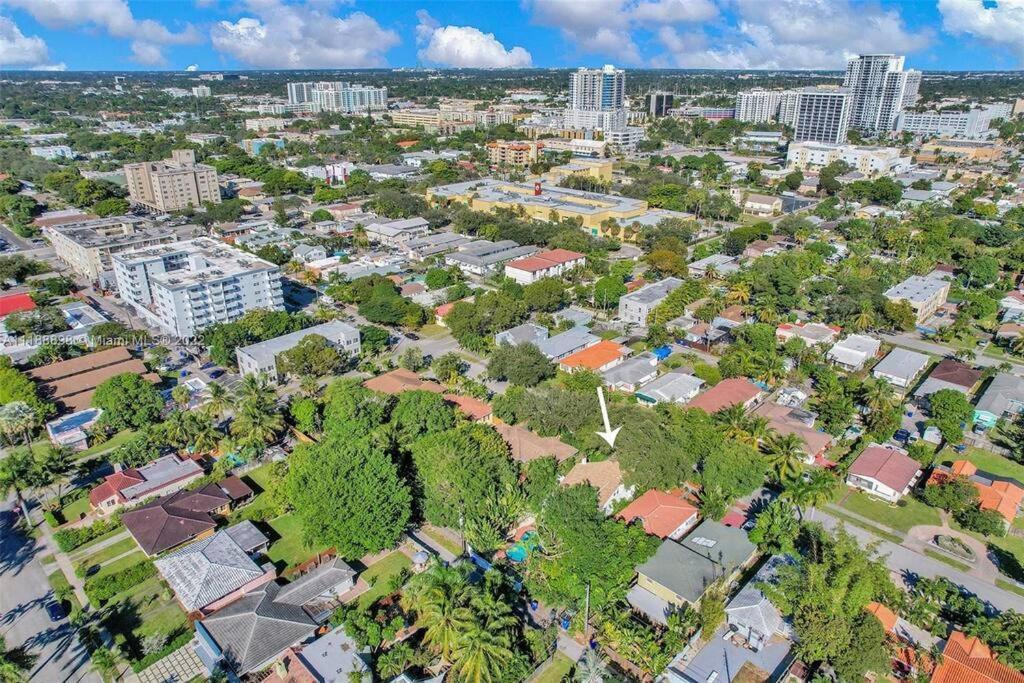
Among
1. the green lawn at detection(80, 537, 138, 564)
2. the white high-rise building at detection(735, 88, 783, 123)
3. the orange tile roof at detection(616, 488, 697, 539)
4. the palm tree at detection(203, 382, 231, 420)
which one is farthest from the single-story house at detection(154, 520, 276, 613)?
the white high-rise building at detection(735, 88, 783, 123)

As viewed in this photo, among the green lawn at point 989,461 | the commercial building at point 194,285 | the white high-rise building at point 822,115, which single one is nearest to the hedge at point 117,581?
the commercial building at point 194,285

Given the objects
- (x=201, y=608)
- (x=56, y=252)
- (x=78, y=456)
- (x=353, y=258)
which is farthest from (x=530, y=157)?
(x=201, y=608)

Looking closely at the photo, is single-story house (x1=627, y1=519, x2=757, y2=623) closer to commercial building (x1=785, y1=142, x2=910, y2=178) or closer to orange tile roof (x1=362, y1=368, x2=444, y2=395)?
orange tile roof (x1=362, y1=368, x2=444, y2=395)

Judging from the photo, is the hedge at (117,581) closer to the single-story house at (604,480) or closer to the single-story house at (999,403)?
the single-story house at (604,480)

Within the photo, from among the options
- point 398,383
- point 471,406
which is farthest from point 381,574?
point 398,383

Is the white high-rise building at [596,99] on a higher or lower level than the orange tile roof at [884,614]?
higher
